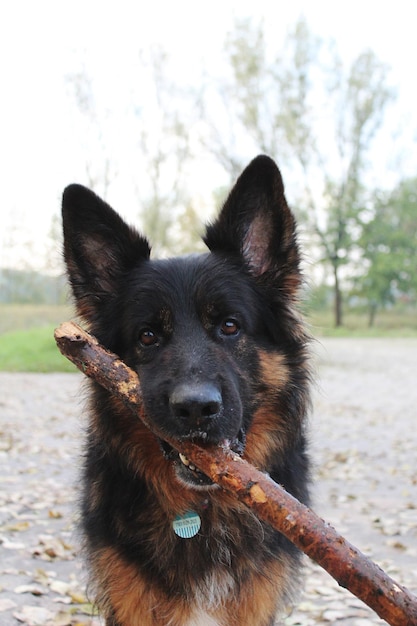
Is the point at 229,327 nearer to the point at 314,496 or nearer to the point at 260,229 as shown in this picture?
the point at 260,229

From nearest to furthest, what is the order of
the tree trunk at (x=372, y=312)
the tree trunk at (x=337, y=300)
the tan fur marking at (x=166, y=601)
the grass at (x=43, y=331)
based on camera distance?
the tan fur marking at (x=166, y=601) < the grass at (x=43, y=331) < the tree trunk at (x=337, y=300) < the tree trunk at (x=372, y=312)

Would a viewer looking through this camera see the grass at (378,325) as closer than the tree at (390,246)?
Yes

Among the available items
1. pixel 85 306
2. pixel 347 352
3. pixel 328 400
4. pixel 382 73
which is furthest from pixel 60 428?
pixel 382 73

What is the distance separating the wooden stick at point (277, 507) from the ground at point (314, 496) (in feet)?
2.78

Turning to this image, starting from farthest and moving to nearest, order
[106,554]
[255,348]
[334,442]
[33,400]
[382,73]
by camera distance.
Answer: [382,73]
[33,400]
[334,442]
[255,348]
[106,554]

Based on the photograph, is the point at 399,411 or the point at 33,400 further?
the point at 33,400

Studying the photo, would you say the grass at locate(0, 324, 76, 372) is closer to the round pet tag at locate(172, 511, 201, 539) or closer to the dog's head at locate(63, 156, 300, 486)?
the dog's head at locate(63, 156, 300, 486)

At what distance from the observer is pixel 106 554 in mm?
3285

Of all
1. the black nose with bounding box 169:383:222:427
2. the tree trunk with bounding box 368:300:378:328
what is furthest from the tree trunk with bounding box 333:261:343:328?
the black nose with bounding box 169:383:222:427

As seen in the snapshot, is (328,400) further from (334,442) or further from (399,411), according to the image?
(334,442)

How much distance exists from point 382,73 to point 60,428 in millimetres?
31231

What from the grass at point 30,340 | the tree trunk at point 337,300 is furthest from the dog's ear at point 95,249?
the tree trunk at point 337,300

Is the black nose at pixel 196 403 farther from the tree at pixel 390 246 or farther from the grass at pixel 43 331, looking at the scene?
the tree at pixel 390 246

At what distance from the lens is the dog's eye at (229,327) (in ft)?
11.3
